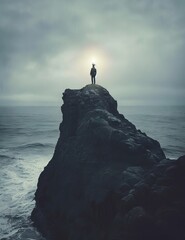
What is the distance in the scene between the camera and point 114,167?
50.0 feet

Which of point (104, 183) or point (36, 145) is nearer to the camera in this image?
point (104, 183)

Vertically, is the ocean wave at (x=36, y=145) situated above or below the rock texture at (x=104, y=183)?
below

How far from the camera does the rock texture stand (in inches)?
409

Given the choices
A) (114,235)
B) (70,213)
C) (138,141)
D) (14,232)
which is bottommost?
(14,232)

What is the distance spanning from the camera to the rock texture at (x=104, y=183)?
10391 mm

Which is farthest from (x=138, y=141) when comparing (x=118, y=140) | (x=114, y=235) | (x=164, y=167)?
(x=114, y=235)

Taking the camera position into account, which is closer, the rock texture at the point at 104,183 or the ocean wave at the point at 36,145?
the rock texture at the point at 104,183

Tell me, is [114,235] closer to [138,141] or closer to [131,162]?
[131,162]

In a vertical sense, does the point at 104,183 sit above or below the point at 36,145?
above

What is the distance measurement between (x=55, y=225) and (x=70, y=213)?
2.32 m

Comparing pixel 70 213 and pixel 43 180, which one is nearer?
pixel 70 213

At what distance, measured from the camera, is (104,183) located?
46.7 feet

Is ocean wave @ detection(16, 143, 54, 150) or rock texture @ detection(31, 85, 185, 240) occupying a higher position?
rock texture @ detection(31, 85, 185, 240)

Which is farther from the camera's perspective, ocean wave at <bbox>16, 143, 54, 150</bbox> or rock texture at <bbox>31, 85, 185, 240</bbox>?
ocean wave at <bbox>16, 143, 54, 150</bbox>
